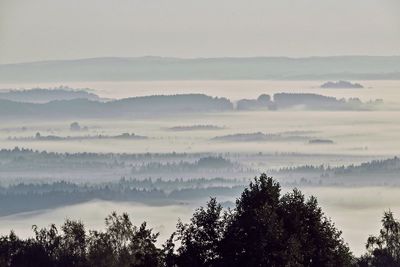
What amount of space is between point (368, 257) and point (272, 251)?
47.2 metres

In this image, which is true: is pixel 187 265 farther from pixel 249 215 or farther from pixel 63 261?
pixel 63 261

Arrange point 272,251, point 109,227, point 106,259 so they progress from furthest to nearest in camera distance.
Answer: point 109,227, point 106,259, point 272,251

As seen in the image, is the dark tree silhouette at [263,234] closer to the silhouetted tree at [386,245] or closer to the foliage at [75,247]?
the silhouetted tree at [386,245]

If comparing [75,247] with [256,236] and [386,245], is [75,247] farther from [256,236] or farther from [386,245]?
[256,236]

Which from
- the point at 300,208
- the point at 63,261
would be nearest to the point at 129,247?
the point at 63,261

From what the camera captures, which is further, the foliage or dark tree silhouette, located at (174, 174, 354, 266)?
the foliage

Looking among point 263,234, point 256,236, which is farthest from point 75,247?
point 263,234

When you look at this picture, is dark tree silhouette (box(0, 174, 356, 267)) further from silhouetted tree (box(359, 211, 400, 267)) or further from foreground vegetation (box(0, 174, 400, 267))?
silhouetted tree (box(359, 211, 400, 267))

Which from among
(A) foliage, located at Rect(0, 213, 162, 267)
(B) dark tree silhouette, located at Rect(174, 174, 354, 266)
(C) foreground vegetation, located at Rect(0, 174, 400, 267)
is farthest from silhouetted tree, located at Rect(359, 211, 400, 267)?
(B) dark tree silhouette, located at Rect(174, 174, 354, 266)

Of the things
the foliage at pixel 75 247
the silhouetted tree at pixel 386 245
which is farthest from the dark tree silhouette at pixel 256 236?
the silhouetted tree at pixel 386 245

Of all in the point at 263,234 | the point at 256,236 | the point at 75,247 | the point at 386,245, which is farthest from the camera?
the point at 75,247

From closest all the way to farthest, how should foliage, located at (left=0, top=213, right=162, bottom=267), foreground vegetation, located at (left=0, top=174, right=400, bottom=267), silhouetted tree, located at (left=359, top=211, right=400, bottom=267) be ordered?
foreground vegetation, located at (left=0, top=174, right=400, bottom=267) → silhouetted tree, located at (left=359, top=211, right=400, bottom=267) → foliage, located at (left=0, top=213, right=162, bottom=267)

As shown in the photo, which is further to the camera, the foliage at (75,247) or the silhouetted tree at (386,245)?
the foliage at (75,247)

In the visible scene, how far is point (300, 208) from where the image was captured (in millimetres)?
147000
